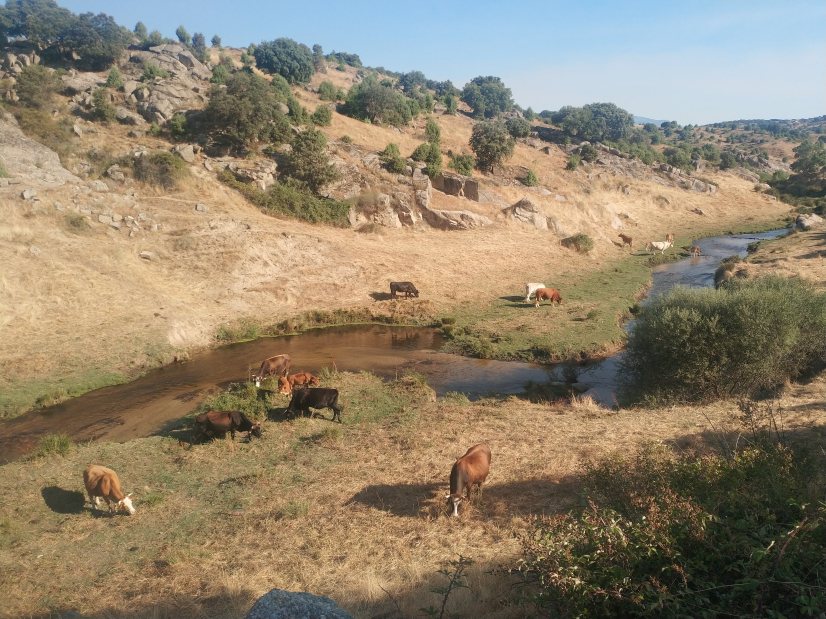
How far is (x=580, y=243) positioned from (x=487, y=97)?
101 metres

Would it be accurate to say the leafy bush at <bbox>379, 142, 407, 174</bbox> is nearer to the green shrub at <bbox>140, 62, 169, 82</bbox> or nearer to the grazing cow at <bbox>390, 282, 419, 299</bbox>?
the grazing cow at <bbox>390, 282, 419, 299</bbox>

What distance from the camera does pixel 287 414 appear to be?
53.2ft

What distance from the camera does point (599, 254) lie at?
44500mm

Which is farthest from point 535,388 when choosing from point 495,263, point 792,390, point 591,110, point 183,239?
point 591,110

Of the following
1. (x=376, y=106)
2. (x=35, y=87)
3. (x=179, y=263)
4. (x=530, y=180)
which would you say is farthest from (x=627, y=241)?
(x=35, y=87)

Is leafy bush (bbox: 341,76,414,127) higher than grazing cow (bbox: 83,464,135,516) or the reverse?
higher

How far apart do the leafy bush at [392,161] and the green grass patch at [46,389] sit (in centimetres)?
3121

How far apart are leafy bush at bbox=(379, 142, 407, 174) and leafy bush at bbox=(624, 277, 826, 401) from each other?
32.2 meters

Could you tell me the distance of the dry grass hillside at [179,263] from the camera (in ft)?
72.5

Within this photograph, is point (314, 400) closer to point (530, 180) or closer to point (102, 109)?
point (102, 109)

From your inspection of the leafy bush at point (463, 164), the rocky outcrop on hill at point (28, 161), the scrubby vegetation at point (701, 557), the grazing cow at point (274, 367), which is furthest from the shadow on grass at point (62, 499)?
the leafy bush at point (463, 164)

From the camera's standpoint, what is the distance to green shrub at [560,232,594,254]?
43.6 m

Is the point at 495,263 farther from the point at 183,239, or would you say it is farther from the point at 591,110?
the point at 591,110

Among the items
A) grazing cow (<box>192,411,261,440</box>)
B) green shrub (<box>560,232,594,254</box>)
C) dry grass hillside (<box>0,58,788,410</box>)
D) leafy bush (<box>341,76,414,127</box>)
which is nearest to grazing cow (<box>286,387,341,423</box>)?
grazing cow (<box>192,411,261,440</box>)
